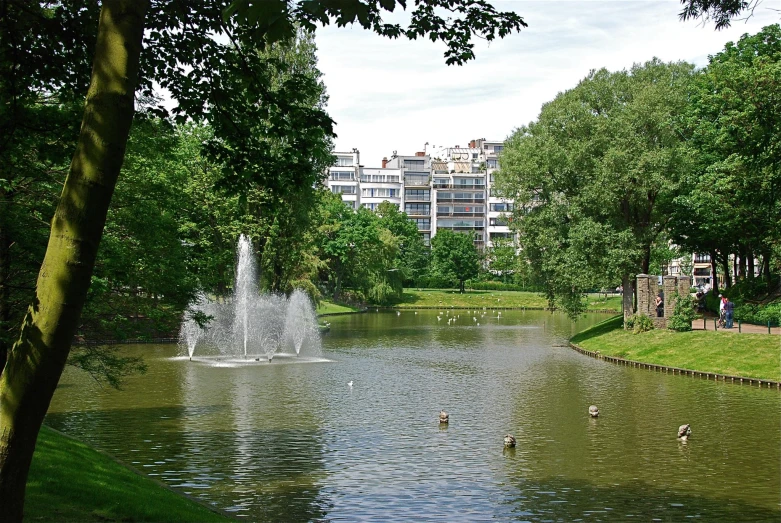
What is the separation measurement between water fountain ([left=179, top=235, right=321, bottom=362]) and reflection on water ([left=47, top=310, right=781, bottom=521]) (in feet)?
23.5

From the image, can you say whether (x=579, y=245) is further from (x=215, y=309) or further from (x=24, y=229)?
(x=24, y=229)

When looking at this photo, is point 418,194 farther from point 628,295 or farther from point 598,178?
point 598,178

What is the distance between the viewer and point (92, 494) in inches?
540

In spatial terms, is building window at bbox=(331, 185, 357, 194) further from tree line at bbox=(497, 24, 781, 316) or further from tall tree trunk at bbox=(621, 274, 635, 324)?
tall tree trunk at bbox=(621, 274, 635, 324)

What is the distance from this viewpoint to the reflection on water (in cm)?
1786

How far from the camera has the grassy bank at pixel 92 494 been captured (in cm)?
1250

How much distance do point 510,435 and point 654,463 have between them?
4049 mm

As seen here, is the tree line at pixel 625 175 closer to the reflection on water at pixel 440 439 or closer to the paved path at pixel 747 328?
the paved path at pixel 747 328

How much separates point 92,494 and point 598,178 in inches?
1647

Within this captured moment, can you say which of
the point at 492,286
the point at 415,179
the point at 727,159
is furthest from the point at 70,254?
the point at 415,179

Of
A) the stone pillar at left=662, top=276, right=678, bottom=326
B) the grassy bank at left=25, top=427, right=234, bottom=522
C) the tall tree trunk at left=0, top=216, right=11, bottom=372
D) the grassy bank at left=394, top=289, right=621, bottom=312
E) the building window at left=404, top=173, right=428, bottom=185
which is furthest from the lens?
the building window at left=404, top=173, right=428, bottom=185

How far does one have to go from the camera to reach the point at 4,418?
7.89 metres

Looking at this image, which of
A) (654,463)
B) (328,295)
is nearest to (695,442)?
(654,463)

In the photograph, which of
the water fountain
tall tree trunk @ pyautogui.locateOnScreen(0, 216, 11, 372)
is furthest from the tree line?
tall tree trunk @ pyautogui.locateOnScreen(0, 216, 11, 372)
